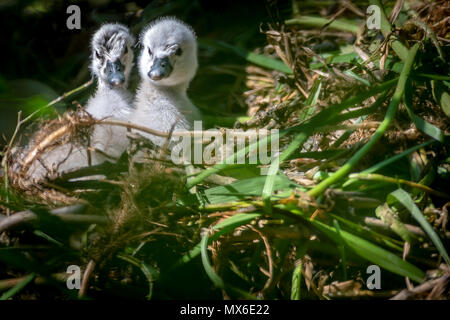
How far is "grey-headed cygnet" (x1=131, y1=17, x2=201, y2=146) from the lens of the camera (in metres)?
1.75

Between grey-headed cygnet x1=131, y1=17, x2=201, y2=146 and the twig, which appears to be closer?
the twig

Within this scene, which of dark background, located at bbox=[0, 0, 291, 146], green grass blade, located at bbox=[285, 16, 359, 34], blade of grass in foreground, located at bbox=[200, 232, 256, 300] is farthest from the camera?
dark background, located at bbox=[0, 0, 291, 146]

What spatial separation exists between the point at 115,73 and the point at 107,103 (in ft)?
0.45

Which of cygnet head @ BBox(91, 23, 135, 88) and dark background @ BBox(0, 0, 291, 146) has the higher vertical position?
dark background @ BBox(0, 0, 291, 146)

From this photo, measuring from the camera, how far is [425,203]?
1.31 meters

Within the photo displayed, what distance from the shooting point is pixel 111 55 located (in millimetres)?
1741

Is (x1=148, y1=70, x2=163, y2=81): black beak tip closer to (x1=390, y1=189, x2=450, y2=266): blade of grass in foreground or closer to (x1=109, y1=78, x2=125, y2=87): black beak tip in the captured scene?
(x1=109, y1=78, x2=125, y2=87): black beak tip

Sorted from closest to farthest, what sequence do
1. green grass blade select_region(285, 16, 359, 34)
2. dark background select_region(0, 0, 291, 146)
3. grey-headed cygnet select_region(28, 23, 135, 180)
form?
grey-headed cygnet select_region(28, 23, 135, 180) < green grass blade select_region(285, 16, 359, 34) < dark background select_region(0, 0, 291, 146)

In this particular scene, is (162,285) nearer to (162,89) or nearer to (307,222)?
(307,222)

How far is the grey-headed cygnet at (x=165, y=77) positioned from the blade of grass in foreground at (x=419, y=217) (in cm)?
83

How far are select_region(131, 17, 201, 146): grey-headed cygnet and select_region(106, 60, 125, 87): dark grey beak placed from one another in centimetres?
10

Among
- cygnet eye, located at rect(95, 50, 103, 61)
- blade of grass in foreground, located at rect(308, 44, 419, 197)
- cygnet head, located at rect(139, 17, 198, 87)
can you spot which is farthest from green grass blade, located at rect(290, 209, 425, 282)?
cygnet eye, located at rect(95, 50, 103, 61)

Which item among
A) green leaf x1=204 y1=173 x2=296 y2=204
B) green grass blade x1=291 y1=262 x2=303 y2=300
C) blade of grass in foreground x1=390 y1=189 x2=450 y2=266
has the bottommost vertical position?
green grass blade x1=291 y1=262 x2=303 y2=300
